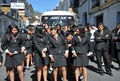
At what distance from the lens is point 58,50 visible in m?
9.87

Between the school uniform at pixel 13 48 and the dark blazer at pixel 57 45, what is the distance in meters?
0.85

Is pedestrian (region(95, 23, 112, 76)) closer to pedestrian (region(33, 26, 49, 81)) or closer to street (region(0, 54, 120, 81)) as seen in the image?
street (region(0, 54, 120, 81))

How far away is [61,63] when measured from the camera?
32.4 feet

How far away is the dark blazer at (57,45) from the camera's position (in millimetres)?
9859

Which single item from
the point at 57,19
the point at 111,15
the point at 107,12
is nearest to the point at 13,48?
the point at 57,19

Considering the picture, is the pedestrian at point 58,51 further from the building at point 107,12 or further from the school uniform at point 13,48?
the building at point 107,12

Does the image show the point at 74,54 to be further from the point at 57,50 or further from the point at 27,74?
the point at 27,74

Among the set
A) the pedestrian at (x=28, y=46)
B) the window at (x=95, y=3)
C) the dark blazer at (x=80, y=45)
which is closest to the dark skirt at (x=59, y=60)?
the dark blazer at (x=80, y=45)

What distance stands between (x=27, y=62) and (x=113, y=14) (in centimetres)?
993

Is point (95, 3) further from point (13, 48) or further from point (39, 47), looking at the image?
point (13, 48)

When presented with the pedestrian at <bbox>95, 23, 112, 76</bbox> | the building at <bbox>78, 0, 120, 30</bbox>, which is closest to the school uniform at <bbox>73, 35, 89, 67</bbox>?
the pedestrian at <bbox>95, 23, 112, 76</bbox>

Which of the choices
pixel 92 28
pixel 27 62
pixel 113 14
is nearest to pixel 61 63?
pixel 27 62

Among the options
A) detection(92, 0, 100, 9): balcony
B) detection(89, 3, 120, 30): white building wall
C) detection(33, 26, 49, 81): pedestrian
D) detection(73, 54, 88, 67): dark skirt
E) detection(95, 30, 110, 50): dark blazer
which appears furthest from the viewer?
detection(92, 0, 100, 9): balcony

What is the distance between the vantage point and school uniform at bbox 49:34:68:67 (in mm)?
9867
